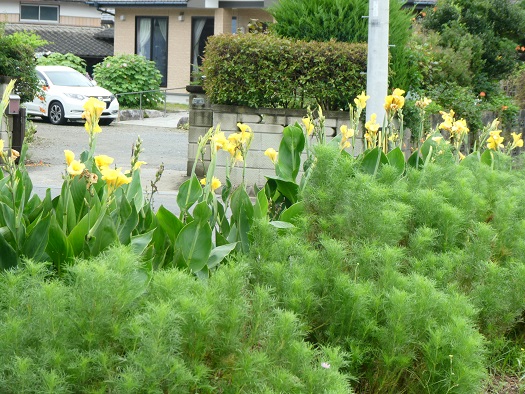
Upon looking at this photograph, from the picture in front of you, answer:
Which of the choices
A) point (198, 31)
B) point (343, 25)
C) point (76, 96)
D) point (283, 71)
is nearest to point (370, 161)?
point (283, 71)

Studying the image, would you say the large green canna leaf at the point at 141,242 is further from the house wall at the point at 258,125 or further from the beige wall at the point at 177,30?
the beige wall at the point at 177,30

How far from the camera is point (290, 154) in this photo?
5672 mm

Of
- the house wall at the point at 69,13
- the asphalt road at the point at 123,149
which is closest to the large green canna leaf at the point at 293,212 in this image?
the asphalt road at the point at 123,149

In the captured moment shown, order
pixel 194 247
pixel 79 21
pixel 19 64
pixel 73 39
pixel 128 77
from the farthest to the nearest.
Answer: pixel 79 21 → pixel 73 39 → pixel 128 77 → pixel 19 64 → pixel 194 247

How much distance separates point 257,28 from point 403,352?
12151 mm

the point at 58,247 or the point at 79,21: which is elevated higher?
the point at 79,21

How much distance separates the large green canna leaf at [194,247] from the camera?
13.3ft

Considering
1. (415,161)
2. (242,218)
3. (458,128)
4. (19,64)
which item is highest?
(19,64)

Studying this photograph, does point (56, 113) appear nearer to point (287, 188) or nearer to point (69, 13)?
point (69, 13)

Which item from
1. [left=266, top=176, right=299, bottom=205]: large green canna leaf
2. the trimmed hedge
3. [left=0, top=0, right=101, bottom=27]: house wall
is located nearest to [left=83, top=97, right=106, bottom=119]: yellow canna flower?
[left=266, top=176, right=299, bottom=205]: large green canna leaf

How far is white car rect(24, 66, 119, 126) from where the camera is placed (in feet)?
84.8

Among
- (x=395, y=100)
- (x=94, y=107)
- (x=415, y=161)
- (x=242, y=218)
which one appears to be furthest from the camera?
(x=415, y=161)

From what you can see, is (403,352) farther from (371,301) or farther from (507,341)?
(507,341)

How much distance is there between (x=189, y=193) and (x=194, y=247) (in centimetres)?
58
